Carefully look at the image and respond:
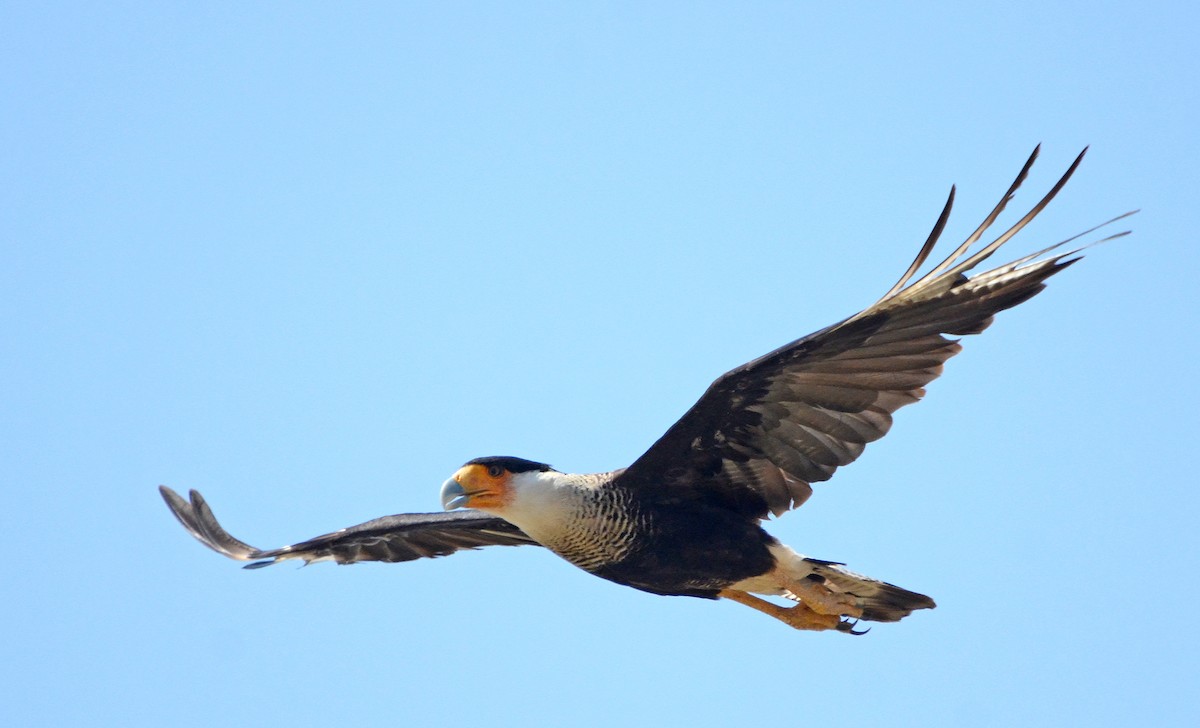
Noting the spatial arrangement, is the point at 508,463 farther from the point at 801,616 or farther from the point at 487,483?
the point at 801,616

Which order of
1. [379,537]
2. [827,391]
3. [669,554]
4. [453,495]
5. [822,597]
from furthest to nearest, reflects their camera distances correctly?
[379,537] → [822,597] → [453,495] → [669,554] → [827,391]

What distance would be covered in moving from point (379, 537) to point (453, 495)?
1.51 meters

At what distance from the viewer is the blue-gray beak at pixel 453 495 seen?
8.10 meters

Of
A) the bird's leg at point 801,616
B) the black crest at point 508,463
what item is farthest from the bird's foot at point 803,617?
the black crest at point 508,463

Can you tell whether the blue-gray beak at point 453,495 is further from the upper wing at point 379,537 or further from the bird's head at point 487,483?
the upper wing at point 379,537

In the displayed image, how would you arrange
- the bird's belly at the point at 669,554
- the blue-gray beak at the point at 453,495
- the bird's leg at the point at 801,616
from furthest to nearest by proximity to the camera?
the bird's leg at the point at 801,616 < the blue-gray beak at the point at 453,495 < the bird's belly at the point at 669,554

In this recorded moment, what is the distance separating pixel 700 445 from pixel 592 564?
3.00 feet

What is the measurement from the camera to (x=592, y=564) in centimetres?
807

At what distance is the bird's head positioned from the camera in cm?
815

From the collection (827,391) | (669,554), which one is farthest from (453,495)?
(827,391)

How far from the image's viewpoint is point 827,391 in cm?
771

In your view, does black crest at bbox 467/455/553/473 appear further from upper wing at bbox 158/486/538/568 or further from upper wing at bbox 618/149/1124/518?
upper wing at bbox 158/486/538/568

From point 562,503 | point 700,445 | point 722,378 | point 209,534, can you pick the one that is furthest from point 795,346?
point 209,534

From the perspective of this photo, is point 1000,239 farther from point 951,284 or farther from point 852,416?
point 852,416
